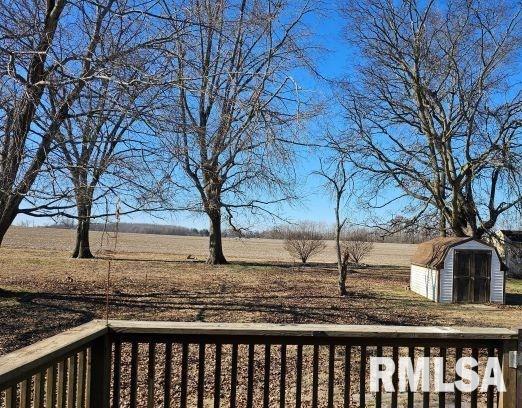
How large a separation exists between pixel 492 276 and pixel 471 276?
614mm

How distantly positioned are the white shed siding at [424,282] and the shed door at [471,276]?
1.86 ft

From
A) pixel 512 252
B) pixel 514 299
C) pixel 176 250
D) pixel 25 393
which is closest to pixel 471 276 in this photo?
pixel 514 299

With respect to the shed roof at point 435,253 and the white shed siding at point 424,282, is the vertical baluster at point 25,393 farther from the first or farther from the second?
the shed roof at point 435,253

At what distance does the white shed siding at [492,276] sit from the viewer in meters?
15.6

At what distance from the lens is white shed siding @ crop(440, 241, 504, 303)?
614 inches

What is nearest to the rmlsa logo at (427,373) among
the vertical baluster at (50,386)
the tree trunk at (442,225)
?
the vertical baluster at (50,386)

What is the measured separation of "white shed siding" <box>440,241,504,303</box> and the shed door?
0.12 meters

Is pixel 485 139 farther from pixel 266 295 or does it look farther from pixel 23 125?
pixel 23 125

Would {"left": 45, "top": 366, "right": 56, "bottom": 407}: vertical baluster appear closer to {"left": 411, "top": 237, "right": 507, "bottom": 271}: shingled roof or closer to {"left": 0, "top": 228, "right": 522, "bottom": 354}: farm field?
{"left": 0, "top": 228, "right": 522, "bottom": 354}: farm field

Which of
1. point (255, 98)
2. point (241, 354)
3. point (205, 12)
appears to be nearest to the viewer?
point (255, 98)

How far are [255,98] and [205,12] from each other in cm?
165

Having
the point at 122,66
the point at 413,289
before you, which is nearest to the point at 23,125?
the point at 122,66

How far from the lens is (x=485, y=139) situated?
22203 mm

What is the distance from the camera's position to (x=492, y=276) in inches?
630
